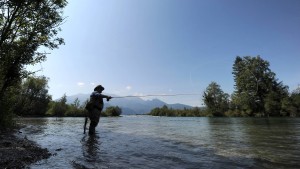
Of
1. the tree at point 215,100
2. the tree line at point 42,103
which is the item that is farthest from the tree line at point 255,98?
the tree line at point 42,103

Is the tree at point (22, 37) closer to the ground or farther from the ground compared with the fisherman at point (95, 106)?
farther from the ground

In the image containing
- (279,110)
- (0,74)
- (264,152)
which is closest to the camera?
(264,152)

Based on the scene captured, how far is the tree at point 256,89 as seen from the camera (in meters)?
91.9

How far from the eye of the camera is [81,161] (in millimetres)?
8062

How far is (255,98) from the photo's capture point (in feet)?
316

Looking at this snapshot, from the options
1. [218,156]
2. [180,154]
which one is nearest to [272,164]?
[218,156]

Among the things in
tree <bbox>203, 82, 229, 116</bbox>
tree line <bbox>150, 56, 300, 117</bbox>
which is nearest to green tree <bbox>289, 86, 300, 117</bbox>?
tree line <bbox>150, 56, 300, 117</bbox>

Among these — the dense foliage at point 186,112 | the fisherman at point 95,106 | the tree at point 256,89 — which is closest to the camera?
the fisherman at point 95,106

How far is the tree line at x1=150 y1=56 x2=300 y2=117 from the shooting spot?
275 ft

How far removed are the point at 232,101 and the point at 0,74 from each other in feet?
320

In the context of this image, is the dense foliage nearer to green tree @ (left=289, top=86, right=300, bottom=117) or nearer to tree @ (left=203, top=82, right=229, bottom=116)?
tree @ (left=203, top=82, right=229, bottom=116)

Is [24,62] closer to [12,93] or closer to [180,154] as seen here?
[12,93]

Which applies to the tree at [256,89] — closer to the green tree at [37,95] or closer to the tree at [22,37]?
the green tree at [37,95]

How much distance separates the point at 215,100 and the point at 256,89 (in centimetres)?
2052
